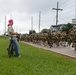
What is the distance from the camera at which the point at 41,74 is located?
10164 millimetres

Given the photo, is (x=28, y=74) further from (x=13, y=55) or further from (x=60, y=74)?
(x=13, y=55)

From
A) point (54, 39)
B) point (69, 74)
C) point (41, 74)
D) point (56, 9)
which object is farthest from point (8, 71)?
point (56, 9)

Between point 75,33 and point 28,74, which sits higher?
point 75,33

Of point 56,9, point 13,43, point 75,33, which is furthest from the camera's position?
point 56,9

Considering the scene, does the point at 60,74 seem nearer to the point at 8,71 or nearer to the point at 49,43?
the point at 8,71

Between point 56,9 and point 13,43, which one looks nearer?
point 13,43

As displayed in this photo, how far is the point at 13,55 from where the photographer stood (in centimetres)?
1752

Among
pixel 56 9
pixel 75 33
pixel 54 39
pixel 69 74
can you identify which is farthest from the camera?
pixel 56 9

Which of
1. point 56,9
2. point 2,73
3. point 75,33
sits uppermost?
point 56,9

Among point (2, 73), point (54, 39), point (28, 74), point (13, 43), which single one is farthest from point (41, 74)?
point (54, 39)

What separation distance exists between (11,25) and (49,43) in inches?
691

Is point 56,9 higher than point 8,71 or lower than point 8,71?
higher

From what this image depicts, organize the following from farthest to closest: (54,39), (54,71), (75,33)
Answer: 1. (54,39)
2. (75,33)
3. (54,71)

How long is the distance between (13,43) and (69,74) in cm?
711
